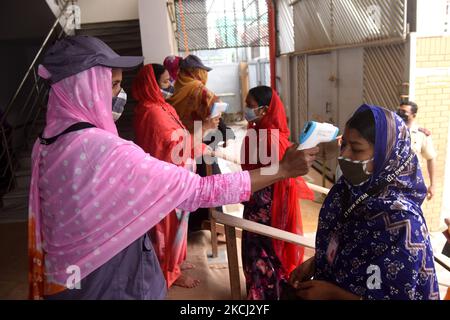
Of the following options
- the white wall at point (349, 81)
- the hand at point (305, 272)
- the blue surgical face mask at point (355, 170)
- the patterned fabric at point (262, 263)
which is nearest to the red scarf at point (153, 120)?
the patterned fabric at point (262, 263)

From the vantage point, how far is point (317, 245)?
164 centimetres

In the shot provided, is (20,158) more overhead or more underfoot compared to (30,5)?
more underfoot

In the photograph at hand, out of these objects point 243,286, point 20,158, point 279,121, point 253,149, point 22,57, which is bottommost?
point 243,286

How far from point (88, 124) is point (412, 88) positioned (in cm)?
366

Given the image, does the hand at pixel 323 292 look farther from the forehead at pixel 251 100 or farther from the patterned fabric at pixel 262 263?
the forehead at pixel 251 100

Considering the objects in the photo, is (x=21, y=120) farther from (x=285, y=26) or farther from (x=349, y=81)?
(x=285, y=26)

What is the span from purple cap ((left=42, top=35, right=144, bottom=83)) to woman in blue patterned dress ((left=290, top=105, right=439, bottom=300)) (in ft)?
2.99

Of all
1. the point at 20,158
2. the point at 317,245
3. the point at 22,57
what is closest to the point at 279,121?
the point at 317,245

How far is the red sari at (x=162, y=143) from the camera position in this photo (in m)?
2.60

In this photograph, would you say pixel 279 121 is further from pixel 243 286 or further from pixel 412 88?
pixel 412 88

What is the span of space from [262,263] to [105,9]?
5.96 m

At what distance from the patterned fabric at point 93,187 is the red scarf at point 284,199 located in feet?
3.86

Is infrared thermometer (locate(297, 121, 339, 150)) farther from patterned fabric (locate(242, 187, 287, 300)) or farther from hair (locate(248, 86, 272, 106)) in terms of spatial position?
hair (locate(248, 86, 272, 106))

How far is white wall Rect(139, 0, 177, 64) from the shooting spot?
14.1ft
